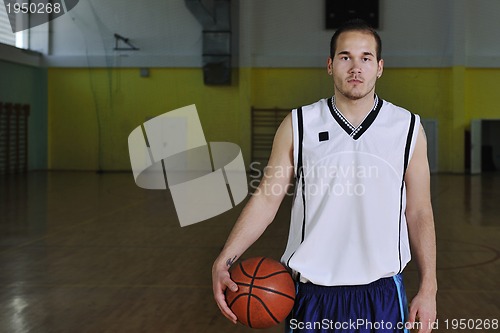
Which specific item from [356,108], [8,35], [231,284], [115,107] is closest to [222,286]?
[231,284]

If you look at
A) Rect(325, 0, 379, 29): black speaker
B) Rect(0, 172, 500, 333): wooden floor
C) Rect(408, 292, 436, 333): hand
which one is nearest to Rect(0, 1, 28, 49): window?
Rect(0, 172, 500, 333): wooden floor

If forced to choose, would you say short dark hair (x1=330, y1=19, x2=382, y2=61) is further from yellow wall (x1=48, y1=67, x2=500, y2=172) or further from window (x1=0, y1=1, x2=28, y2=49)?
window (x1=0, y1=1, x2=28, y2=49)

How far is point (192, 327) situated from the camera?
12.0 ft

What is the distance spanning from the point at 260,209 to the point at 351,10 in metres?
15.0

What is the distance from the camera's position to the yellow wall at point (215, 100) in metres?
16.7

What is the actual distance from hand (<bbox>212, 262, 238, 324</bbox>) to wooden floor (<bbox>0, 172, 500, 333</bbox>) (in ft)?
6.74

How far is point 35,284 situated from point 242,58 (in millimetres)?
12615

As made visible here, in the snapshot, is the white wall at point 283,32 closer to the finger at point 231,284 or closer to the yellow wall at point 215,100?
the yellow wall at point 215,100

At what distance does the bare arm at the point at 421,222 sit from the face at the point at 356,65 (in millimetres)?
198

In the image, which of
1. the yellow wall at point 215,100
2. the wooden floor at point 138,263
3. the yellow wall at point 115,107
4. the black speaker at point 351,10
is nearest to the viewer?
the wooden floor at point 138,263

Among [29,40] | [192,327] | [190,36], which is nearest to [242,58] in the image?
[190,36]

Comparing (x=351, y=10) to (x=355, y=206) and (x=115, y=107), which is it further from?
(x=355, y=206)

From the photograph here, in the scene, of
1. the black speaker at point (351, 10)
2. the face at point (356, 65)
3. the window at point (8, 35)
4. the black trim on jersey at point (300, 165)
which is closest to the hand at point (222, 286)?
the black trim on jersey at point (300, 165)

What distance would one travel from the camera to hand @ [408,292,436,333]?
1563 mm
